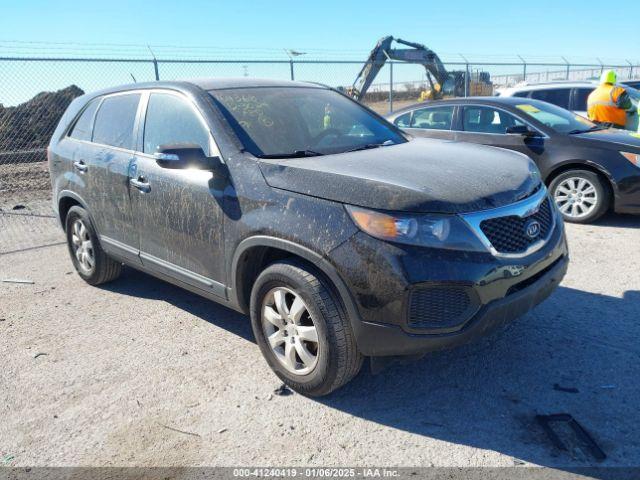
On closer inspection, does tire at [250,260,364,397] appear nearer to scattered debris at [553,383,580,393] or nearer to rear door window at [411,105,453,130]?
scattered debris at [553,383,580,393]

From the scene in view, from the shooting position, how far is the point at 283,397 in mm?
3207

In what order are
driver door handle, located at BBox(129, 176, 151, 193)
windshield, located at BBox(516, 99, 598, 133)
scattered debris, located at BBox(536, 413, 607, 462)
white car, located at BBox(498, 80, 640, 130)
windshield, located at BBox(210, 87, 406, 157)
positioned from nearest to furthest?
Result: scattered debris, located at BBox(536, 413, 607, 462) < windshield, located at BBox(210, 87, 406, 157) < driver door handle, located at BBox(129, 176, 151, 193) < windshield, located at BBox(516, 99, 598, 133) < white car, located at BBox(498, 80, 640, 130)

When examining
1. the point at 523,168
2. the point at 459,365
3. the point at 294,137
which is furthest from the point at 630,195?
the point at 294,137

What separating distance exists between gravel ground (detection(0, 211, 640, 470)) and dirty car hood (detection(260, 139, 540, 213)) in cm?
112

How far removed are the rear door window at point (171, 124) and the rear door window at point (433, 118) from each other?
4672mm

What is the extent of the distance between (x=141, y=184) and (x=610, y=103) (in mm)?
8154

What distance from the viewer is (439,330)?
2.68 meters

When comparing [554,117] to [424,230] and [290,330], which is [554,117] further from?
[290,330]

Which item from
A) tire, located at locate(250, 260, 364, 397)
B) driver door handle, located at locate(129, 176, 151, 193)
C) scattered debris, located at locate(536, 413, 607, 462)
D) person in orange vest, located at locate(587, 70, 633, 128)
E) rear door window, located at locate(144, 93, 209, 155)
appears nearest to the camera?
scattered debris, located at locate(536, 413, 607, 462)

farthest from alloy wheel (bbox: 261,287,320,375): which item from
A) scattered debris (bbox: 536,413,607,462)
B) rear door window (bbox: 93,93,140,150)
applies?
rear door window (bbox: 93,93,140,150)

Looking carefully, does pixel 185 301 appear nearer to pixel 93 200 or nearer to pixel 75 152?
pixel 93 200

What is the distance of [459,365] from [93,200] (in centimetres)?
319

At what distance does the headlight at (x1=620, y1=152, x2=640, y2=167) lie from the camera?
6.19m

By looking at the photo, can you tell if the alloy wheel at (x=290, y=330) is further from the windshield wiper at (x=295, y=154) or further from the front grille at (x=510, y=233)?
the front grille at (x=510, y=233)
